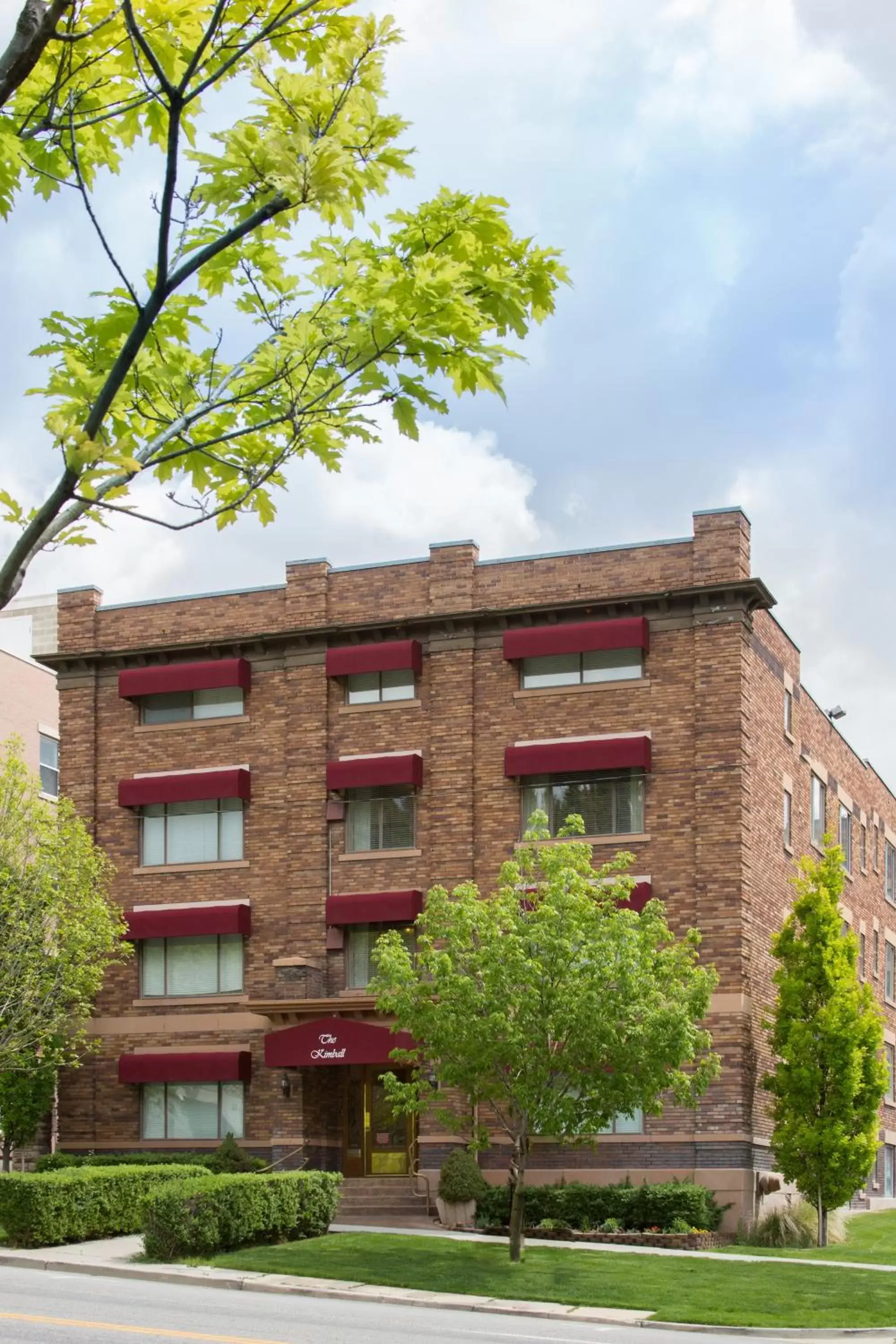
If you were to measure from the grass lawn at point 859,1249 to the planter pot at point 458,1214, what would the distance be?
200 inches

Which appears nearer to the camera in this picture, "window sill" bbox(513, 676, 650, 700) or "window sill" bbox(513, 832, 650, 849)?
"window sill" bbox(513, 832, 650, 849)

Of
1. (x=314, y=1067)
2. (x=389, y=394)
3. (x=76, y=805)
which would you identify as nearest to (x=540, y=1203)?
(x=314, y=1067)

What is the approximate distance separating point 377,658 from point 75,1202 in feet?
45.8

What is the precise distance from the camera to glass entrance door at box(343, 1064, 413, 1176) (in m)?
38.9

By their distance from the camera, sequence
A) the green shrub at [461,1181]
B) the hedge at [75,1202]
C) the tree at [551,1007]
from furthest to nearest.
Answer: the green shrub at [461,1181] < the hedge at [75,1202] < the tree at [551,1007]

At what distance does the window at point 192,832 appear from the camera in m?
40.7

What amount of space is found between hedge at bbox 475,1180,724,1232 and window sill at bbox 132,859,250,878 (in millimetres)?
9650

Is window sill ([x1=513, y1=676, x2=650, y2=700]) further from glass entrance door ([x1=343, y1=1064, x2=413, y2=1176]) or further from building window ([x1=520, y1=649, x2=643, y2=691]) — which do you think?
glass entrance door ([x1=343, y1=1064, x2=413, y2=1176])

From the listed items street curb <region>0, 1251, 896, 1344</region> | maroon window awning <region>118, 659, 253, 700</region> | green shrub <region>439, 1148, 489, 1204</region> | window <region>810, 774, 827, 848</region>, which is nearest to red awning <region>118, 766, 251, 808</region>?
maroon window awning <region>118, 659, 253, 700</region>

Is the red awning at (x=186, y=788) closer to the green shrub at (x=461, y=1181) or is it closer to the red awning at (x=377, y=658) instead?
the red awning at (x=377, y=658)

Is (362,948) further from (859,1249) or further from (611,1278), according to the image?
(611,1278)

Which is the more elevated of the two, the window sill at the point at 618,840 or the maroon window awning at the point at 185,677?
the maroon window awning at the point at 185,677

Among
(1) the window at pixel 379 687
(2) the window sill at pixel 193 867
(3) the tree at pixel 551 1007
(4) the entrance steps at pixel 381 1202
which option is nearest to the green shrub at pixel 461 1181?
(4) the entrance steps at pixel 381 1202

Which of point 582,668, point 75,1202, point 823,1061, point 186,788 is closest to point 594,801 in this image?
point 582,668
